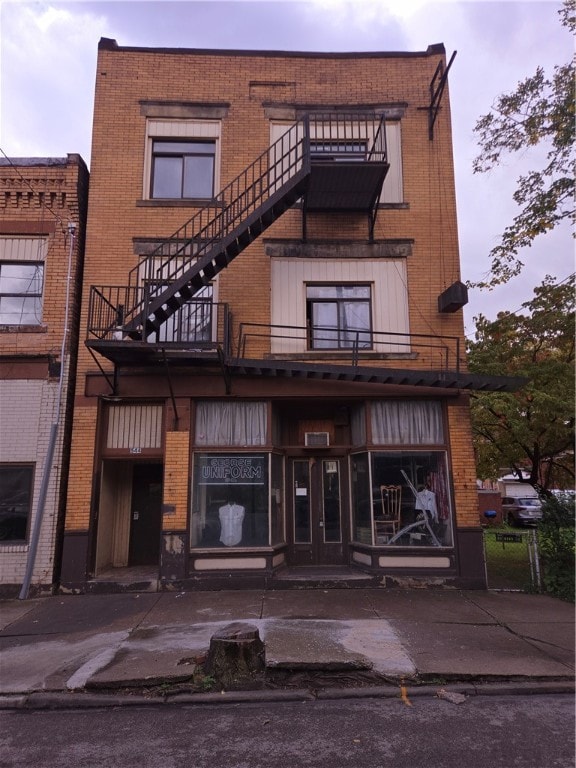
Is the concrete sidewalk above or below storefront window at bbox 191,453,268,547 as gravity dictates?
below

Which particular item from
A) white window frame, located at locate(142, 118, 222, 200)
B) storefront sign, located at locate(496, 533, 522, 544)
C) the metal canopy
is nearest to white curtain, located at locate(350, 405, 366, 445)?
the metal canopy

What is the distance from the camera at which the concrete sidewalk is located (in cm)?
584

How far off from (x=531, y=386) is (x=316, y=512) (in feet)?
19.7

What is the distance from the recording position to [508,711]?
520 centimetres

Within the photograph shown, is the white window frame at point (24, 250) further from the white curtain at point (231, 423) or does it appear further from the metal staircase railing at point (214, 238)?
the white curtain at point (231, 423)

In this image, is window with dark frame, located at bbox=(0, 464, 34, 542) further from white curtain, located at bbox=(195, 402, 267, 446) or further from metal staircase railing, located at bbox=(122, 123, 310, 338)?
metal staircase railing, located at bbox=(122, 123, 310, 338)

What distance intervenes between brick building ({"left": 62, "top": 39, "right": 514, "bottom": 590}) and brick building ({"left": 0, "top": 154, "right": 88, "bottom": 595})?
390 mm

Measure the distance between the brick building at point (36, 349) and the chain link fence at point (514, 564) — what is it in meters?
8.57

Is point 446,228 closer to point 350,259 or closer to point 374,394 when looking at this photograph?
point 350,259

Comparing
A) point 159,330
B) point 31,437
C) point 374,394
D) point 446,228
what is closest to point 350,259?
point 446,228

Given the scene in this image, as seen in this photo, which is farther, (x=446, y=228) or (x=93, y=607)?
(x=446, y=228)

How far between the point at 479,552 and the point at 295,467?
3.98 m

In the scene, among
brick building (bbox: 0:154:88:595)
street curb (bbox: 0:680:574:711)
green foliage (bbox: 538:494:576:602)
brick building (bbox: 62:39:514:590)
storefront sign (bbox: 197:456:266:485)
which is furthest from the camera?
storefront sign (bbox: 197:456:266:485)

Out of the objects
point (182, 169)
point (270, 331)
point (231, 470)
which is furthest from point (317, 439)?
point (182, 169)
